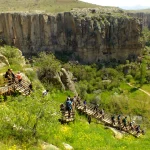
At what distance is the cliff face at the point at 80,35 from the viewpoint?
121562 mm

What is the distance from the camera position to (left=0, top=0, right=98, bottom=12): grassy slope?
5717 inches

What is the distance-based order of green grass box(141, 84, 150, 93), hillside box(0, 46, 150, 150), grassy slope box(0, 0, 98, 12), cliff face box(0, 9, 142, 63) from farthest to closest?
1. grassy slope box(0, 0, 98, 12)
2. cliff face box(0, 9, 142, 63)
3. green grass box(141, 84, 150, 93)
4. hillside box(0, 46, 150, 150)

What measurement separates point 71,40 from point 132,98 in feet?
167

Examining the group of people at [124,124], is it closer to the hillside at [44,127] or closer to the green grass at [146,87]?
the hillside at [44,127]

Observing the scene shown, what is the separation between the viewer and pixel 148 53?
426 feet

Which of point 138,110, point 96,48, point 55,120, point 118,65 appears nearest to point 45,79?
point 55,120

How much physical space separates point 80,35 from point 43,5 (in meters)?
38.3

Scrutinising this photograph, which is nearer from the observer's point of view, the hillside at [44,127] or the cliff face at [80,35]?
the hillside at [44,127]

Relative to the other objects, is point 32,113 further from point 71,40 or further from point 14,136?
point 71,40

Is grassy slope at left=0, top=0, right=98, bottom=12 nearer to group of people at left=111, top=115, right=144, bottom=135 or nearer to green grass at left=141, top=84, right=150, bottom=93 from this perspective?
green grass at left=141, top=84, right=150, bottom=93

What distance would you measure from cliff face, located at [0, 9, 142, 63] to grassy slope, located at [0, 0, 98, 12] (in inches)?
689

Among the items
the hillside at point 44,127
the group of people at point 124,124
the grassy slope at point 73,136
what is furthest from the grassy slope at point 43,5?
the grassy slope at point 73,136

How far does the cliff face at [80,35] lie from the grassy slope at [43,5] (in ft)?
57.4

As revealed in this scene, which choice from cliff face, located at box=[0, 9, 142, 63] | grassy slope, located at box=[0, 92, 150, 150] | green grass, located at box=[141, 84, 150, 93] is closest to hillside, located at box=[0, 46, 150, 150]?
grassy slope, located at box=[0, 92, 150, 150]
